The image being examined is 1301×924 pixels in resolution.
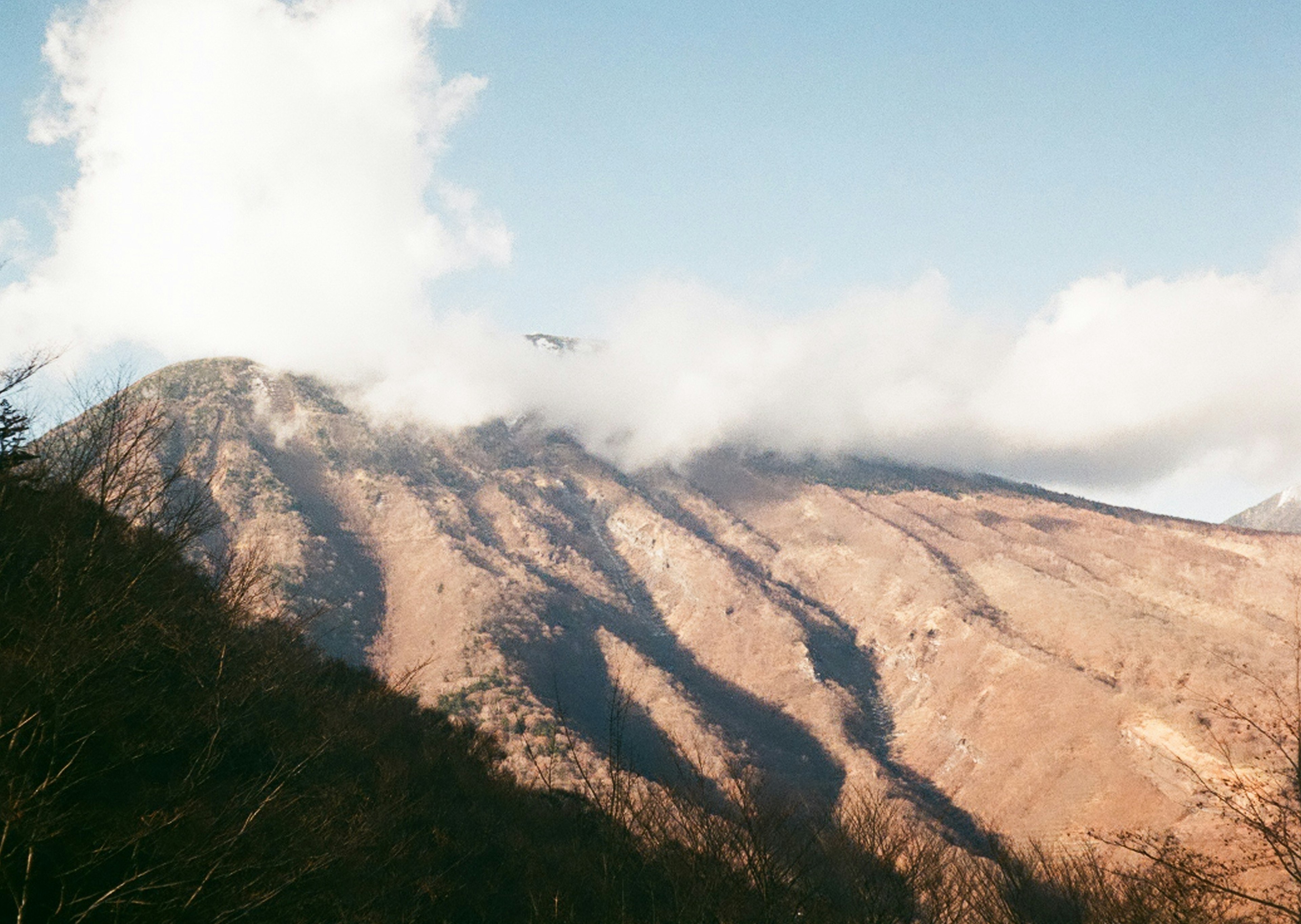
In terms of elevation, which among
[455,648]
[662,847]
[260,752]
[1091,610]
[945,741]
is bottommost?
[455,648]

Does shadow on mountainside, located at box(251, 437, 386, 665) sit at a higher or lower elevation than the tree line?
lower

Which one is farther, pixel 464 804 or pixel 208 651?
pixel 464 804

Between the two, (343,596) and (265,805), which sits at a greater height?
(265,805)

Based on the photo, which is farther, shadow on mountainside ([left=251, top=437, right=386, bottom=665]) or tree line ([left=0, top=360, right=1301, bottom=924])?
shadow on mountainside ([left=251, top=437, right=386, bottom=665])

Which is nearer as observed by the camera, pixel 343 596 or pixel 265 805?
pixel 265 805

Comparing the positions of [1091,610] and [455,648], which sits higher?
[1091,610]

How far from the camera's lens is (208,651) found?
69.0 ft

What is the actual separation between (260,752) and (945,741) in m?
181

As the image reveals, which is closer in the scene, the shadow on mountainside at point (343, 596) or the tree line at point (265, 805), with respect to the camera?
the tree line at point (265, 805)

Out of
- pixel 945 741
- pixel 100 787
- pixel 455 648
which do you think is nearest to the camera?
pixel 100 787

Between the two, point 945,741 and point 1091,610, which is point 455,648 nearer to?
point 945,741

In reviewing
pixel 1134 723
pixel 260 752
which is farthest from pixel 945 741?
pixel 260 752

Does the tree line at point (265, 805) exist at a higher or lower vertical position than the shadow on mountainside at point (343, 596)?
higher

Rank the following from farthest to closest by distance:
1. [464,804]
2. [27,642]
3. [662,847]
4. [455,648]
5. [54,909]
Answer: [455,648] < [464,804] < [662,847] < [27,642] < [54,909]
